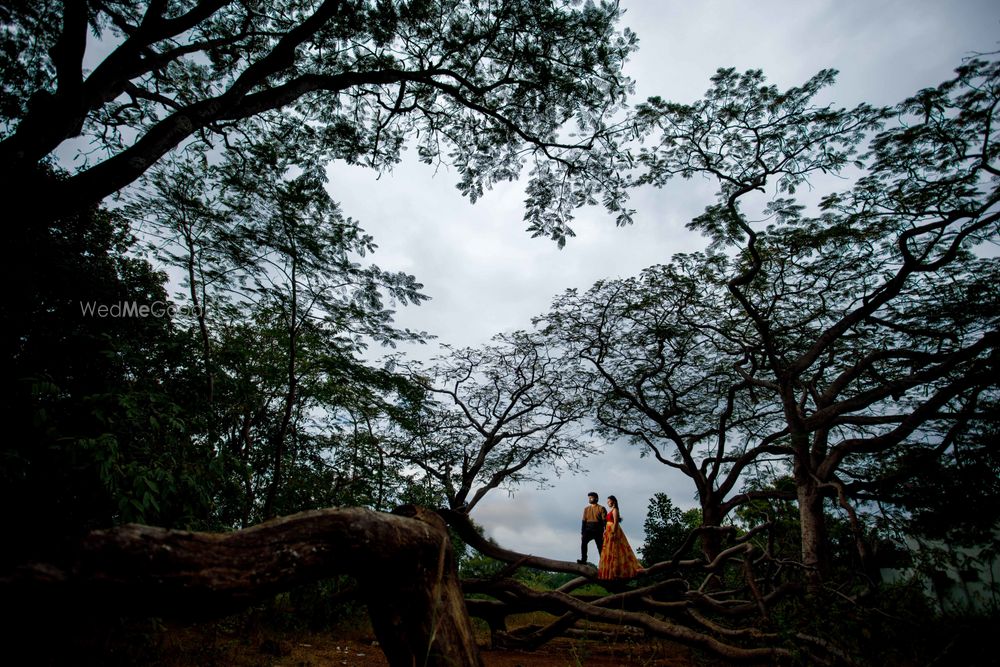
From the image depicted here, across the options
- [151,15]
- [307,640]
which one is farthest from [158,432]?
[307,640]

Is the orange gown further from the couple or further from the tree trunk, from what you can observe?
the tree trunk

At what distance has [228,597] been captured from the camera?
1.26 meters

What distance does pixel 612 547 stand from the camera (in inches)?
268

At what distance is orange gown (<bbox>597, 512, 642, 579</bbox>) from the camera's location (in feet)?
21.9

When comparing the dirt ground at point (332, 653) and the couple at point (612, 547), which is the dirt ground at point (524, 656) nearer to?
the dirt ground at point (332, 653)

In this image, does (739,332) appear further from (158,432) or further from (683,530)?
(683,530)

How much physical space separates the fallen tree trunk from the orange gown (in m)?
5.46

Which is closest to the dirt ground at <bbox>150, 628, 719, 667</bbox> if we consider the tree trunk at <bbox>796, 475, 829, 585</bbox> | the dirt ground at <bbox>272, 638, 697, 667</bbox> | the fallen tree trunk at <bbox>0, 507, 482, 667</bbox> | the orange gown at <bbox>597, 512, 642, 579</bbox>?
the dirt ground at <bbox>272, 638, 697, 667</bbox>

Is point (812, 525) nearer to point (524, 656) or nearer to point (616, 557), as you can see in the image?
point (616, 557)

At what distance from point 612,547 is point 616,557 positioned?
15cm

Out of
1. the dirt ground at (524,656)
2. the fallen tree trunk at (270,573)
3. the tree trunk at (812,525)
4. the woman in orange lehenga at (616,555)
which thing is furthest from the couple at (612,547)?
the fallen tree trunk at (270,573)

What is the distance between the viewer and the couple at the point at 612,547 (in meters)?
6.70

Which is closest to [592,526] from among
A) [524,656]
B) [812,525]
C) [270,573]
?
[524,656]

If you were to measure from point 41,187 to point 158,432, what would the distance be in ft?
6.51
